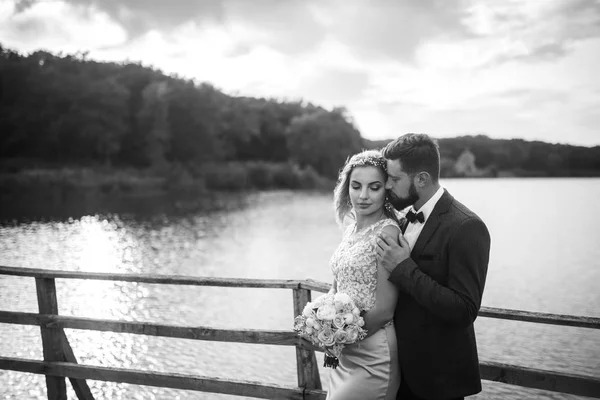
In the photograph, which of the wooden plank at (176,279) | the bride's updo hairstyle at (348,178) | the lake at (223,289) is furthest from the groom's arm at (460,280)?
the lake at (223,289)

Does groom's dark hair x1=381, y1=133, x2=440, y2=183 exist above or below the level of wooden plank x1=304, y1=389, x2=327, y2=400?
above

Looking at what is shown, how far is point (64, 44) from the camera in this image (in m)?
69.9

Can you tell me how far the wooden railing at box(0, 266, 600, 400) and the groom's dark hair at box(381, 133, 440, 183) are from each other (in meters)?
1.12

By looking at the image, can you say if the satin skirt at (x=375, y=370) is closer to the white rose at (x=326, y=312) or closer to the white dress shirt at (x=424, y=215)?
the white rose at (x=326, y=312)

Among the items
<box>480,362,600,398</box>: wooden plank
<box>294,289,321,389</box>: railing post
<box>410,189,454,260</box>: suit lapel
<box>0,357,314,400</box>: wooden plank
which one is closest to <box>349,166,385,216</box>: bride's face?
<box>410,189,454,260</box>: suit lapel

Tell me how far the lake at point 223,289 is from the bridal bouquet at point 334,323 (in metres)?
5.85

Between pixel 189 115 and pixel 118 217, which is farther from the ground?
pixel 189 115

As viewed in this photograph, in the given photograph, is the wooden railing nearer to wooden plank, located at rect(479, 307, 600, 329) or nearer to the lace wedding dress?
wooden plank, located at rect(479, 307, 600, 329)

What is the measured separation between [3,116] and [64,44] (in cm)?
2093

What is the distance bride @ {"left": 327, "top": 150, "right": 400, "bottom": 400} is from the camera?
2.75m

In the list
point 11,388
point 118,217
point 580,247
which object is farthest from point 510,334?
point 118,217

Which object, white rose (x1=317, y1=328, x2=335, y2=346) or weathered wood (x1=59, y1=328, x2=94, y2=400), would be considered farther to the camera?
weathered wood (x1=59, y1=328, x2=94, y2=400)

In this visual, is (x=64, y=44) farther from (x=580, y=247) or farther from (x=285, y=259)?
(x=580, y=247)

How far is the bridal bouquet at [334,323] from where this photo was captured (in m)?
2.64
